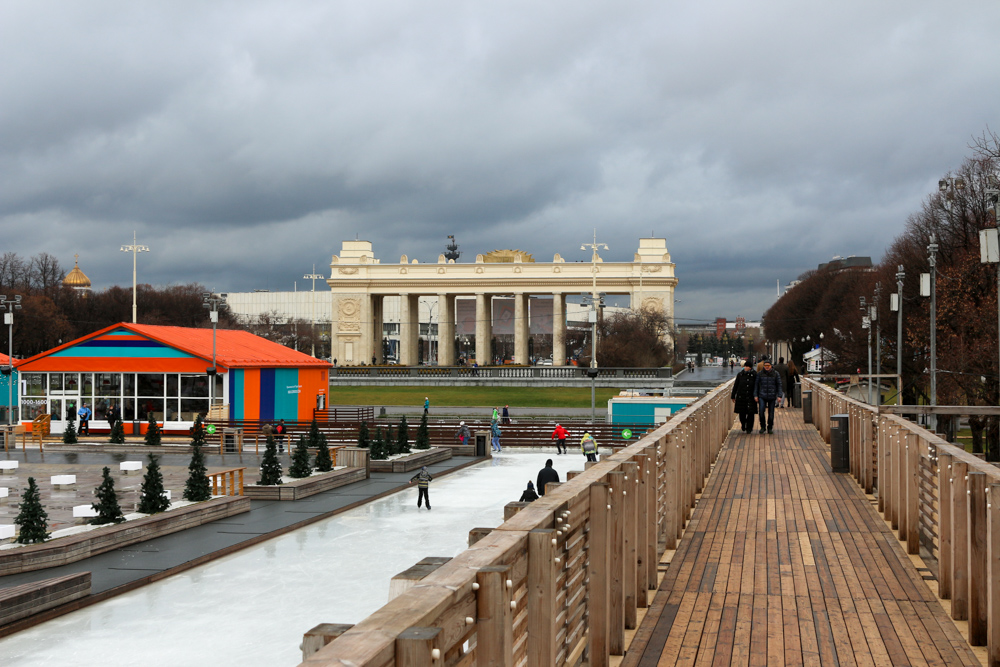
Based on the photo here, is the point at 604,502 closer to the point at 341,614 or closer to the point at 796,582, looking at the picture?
the point at 796,582

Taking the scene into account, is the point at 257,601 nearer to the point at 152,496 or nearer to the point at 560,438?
the point at 152,496

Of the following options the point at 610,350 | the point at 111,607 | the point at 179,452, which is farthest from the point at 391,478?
the point at 610,350

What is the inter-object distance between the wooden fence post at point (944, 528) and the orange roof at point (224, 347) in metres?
38.3

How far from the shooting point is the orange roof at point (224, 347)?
42.3 metres

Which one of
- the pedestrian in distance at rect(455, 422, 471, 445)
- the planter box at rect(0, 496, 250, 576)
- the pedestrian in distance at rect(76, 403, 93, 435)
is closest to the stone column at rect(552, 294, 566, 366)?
the pedestrian in distance at rect(455, 422, 471, 445)

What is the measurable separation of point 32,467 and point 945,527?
34.7 m

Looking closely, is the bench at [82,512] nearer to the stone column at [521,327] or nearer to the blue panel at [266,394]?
the blue panel at [266,394]

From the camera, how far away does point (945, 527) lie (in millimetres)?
7164

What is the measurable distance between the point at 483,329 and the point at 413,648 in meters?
112

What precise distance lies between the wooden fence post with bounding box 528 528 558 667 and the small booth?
39449 mm

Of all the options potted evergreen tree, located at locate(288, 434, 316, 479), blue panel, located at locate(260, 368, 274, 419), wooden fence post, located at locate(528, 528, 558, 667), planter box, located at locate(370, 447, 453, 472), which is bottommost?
planter box, located at locate(370, 447, 453, 472)

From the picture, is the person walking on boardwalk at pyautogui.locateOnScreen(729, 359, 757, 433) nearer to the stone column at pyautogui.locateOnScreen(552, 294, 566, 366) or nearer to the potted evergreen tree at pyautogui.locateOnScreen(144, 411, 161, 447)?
the potted evergreen tree at pyautogui.locateOnScreen(144, 411, 161, 447)

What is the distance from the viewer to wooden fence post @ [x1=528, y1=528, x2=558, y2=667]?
4.10 m

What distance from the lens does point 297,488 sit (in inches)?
1056
